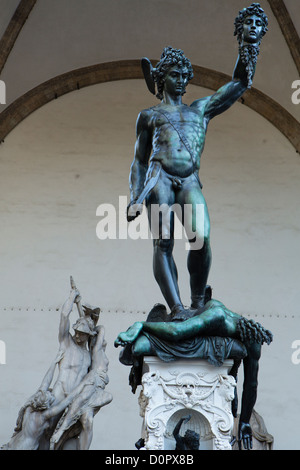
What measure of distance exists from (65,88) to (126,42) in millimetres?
1177

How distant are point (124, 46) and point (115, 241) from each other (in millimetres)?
3103

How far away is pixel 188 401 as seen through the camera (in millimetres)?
4574

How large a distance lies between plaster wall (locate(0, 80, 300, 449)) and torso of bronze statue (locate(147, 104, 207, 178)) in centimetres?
700

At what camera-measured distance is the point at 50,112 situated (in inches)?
546

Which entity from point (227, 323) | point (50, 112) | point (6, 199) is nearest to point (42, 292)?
point (6, 199)

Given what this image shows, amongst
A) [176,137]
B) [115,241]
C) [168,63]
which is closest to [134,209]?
[176,137]

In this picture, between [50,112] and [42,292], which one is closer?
[42,292]

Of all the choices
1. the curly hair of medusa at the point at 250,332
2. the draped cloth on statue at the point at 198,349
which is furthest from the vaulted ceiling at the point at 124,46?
the draped cloth on statue at the point at 198,349

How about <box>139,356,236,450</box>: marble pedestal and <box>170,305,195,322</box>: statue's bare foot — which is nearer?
<box>139,356,236,450</box>: marble pedestal

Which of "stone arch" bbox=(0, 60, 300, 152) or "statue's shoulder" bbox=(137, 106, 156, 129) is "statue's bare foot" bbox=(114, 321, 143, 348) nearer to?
"statue's shoulder" bbox=(137, 106, 156, 129)

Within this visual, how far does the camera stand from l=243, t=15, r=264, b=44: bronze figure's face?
18.1 ft

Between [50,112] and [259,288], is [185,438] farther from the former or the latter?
[50,112]

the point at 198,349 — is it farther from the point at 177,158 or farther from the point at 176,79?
the point at 176,79

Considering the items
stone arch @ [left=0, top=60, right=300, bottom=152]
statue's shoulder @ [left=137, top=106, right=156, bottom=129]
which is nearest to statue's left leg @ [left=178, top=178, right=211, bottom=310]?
statue's shoulder @ [left=137, top=106, right=156, bottom=129]
